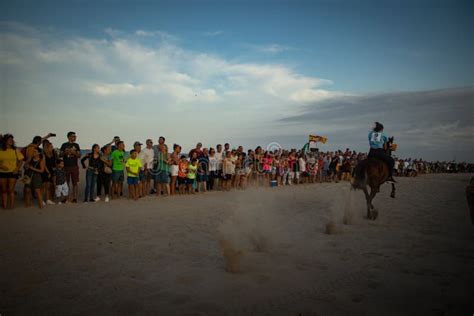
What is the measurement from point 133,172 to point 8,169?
396 centimetres

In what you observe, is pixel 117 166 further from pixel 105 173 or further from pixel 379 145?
pixel 379 145

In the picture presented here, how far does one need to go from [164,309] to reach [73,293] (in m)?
1.27

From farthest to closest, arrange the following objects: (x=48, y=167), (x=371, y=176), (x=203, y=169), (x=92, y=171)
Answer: (x=203, y=169), (x=92, y=171), (x=48, y=167), (x=371, y=176)

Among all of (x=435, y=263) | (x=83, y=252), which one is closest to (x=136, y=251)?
(x=83, y=252)

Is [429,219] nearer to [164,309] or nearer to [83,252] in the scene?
[164,309]

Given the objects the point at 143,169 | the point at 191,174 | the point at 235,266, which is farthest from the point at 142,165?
the point at 235,266

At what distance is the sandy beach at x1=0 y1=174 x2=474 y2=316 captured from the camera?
3.45 meters

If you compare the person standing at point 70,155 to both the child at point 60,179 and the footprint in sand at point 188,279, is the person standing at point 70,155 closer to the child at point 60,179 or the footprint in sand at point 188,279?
the child at point 60,179

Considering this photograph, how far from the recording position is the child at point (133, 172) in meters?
11.8

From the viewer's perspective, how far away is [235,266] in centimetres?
444

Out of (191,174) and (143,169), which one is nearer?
(143,169)

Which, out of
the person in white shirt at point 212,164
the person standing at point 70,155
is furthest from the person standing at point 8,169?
the person in white shirt at point 212,164

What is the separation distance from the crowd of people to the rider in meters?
8.13

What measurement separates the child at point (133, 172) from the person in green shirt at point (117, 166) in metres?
0.30
